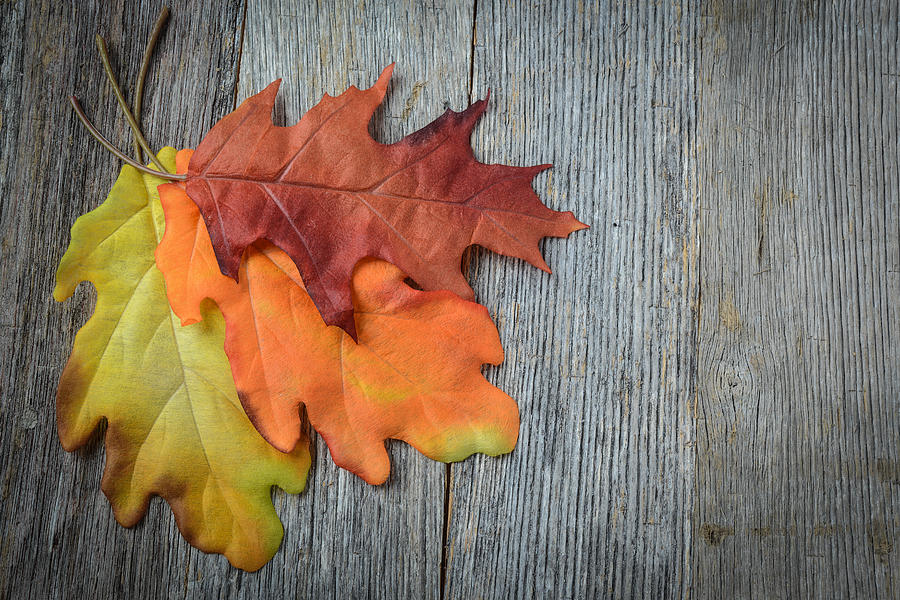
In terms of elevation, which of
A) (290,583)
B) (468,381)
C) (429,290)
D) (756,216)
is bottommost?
(290,583)

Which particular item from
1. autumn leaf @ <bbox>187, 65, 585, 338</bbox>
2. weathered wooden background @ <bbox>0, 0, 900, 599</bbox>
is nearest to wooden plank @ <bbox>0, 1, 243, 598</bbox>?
weathered wooden background @ <bbox>0, 0, 900, 599</bbox>

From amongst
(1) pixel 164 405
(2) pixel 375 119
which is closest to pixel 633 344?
(2) pixel 375 119

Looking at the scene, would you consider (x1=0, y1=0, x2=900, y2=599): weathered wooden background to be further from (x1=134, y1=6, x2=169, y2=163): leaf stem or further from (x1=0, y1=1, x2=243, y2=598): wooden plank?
(x1=134, y1=6, x2=169, y2=163): leaf stem

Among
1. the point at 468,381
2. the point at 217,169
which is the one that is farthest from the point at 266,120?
the point at 468,381

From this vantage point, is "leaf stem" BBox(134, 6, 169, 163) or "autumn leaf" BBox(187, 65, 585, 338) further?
"leaf stem" BBox(134, 6, 169, 163)

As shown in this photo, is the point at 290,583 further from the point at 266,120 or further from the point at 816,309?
the point at 816,309

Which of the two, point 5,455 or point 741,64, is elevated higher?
point 741,64
